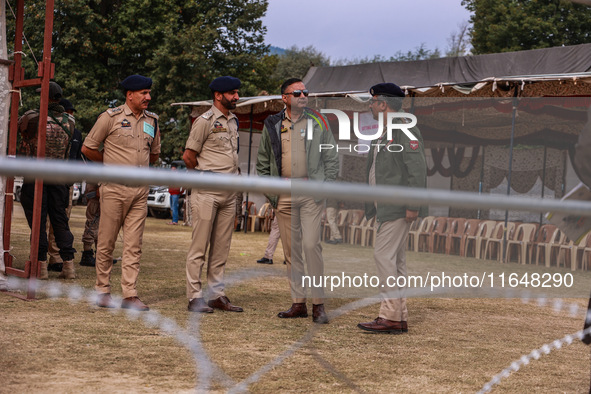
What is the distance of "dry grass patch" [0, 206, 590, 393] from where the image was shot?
3.63 m

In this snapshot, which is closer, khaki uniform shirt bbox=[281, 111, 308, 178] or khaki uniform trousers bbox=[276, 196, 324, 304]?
khaki uniform trousers bbox=[276, 196, 324, 304]

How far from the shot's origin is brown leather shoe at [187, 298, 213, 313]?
569 cm

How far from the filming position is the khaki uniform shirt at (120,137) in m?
5.74

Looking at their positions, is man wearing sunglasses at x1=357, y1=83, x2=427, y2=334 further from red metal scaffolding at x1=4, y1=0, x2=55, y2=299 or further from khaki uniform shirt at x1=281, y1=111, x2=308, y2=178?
red metal scaffolding at x1=4, y1=0, x2=55, y2=299

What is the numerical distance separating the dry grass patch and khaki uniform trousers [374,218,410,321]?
0.43ft

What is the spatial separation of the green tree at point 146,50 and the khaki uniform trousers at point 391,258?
23501 millimetres

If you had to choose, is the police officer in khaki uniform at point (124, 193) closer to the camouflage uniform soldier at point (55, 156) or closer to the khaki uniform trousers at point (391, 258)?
the camouflage uniform soldier at point (55, 156)

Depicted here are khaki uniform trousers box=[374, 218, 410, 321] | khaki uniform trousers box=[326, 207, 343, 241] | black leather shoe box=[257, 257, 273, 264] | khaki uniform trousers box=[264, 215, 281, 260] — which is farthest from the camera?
black leather shoe box=[257, 257, 273, 264]

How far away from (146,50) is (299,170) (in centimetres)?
2676

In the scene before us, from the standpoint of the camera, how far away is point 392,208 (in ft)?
16.5

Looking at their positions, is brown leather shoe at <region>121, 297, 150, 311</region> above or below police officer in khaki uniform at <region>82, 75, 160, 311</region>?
below

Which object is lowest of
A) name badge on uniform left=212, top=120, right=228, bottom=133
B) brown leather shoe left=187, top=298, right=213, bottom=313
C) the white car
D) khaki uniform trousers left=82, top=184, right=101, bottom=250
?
the white car

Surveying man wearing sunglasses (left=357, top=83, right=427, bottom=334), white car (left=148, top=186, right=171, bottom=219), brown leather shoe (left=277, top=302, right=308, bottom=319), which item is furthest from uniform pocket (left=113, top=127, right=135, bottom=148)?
white car (left=148, top=186, right=171, bottom=219)

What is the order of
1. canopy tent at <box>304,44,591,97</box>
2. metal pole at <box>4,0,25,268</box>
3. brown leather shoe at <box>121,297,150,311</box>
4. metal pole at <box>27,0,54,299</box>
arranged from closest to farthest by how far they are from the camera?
brown leather shoe at <box>121,297,150,311</box> < metal pole at <box>27,0,54,299</box> < metal pole at <box>4,0,25,268</box> < canopy tent at <box>304,44,591,97</box>
